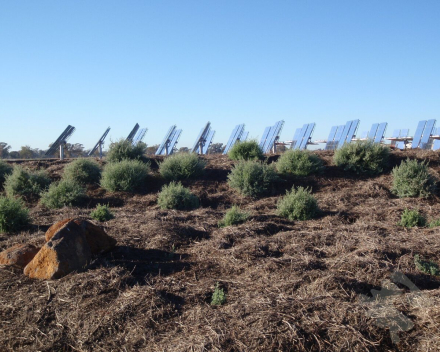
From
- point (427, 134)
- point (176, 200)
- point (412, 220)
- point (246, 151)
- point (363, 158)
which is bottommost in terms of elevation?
point (176, 200)

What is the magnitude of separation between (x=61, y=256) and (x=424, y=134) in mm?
19480

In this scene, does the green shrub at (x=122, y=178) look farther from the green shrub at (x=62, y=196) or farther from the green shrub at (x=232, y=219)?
the green shrub at (x=232, y=219)

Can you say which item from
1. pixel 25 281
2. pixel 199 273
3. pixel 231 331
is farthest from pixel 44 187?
pixel 231 331

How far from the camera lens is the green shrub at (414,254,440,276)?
17.8 ft

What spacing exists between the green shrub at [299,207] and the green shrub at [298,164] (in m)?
3.38

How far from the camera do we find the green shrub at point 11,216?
7.92 metres

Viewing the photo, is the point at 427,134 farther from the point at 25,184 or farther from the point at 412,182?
the point at 25,184

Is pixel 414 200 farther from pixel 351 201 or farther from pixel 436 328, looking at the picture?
pixel 436 328

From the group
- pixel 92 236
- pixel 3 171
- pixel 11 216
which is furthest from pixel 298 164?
pixel 3 171

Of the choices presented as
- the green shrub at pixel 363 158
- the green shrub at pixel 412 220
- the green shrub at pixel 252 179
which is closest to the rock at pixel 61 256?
the green shrub at pixel 412 220

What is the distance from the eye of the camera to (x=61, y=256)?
5582 millimetres

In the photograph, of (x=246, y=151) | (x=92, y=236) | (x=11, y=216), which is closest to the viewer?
(x=92, y=236)

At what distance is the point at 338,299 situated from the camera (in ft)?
15.1

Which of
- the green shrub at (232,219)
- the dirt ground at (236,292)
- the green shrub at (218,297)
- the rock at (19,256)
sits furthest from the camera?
the green shrub at (232,219)
